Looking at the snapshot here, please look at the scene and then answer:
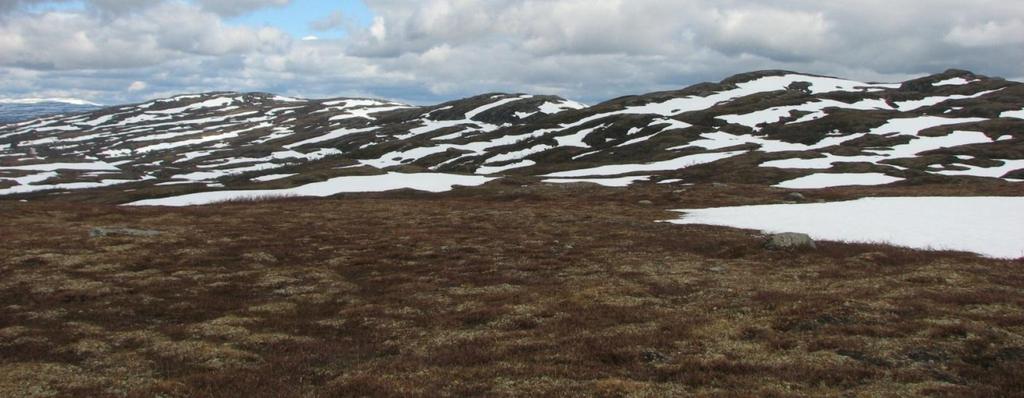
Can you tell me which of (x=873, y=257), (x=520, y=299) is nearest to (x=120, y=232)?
(x=520, y=299)

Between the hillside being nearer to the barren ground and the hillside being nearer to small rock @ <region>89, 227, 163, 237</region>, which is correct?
the barren ground

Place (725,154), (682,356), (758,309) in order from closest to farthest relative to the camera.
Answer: (682,356) → (758,309) → (725,154)

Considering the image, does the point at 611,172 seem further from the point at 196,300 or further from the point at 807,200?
the point at 196,300

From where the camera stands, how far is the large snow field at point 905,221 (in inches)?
1622

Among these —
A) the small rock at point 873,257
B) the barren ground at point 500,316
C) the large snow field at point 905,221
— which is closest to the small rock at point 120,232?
the barren ground at point 500,316

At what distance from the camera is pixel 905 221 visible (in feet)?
161

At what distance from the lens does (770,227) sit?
49.7m

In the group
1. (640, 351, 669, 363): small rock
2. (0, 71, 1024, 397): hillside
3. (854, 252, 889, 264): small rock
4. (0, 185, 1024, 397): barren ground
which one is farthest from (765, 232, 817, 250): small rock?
(640, 351, 669, 363): small rock

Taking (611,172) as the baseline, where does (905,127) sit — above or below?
above

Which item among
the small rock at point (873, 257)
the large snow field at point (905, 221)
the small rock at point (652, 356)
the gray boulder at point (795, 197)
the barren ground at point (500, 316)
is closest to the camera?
the barren ground at point (500, 316)

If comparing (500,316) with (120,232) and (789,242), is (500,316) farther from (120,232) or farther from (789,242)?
(120,232)

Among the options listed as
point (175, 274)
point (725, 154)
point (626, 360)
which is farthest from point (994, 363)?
point (725, 154)

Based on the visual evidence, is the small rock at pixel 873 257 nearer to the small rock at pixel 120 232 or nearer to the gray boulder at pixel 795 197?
the gray boulder at pixel 795 197

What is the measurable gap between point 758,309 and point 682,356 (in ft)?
23.2
